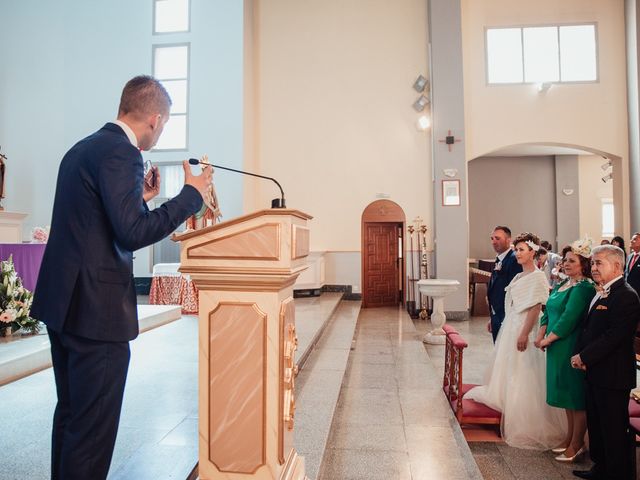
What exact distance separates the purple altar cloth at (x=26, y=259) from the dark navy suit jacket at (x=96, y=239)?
421 cm

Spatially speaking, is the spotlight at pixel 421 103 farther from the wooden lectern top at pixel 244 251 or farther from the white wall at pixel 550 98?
the wooden lectern top at pixel 244 251

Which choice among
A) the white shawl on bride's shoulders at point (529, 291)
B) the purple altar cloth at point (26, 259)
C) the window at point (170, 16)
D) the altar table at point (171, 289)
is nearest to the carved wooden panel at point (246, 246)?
the white shawl on bride's shoulders at point (529, 291)

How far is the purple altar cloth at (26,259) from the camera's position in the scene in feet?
15.4

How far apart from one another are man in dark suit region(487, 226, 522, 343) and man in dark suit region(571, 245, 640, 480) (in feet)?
3.74

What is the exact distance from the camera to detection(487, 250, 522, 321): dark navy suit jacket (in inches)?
149

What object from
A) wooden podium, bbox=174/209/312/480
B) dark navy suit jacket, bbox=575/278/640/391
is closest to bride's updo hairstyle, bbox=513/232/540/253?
dark navy suit jacket, bbox=575/278/640/391

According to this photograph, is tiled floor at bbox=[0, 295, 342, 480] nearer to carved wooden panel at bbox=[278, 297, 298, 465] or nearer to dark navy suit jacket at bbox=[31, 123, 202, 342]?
carved wooden panel at bbox=[278, 297, 298, 465]

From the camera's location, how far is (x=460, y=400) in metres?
3.27

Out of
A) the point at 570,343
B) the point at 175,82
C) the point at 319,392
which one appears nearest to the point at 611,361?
the point at 570,343

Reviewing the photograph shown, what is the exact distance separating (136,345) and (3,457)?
2413 millimetres

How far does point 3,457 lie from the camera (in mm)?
1938

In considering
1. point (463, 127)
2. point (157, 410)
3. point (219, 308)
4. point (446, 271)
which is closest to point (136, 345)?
point (157, 410)

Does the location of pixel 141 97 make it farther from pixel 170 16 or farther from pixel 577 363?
pixel 170 16

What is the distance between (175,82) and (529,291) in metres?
7.97
